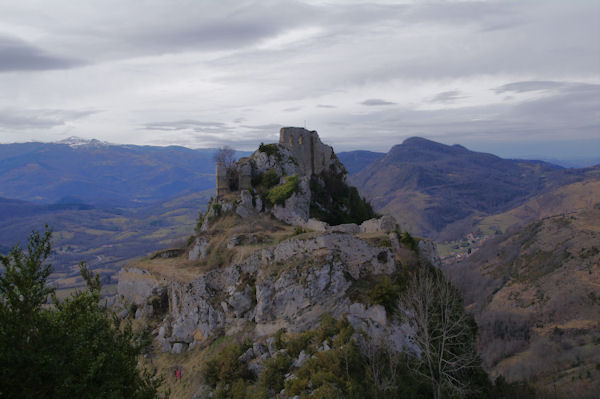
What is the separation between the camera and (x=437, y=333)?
75.8 feet

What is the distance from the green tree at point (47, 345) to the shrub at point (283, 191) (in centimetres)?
2895

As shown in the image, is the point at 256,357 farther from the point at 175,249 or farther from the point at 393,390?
the point at 175,249

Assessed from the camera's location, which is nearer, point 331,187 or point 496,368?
point 331,187

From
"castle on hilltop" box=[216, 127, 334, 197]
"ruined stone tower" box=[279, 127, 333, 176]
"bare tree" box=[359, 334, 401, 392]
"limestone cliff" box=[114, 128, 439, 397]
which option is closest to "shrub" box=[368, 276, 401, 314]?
"limestone cliff" box=[114, 128, 439, 397]

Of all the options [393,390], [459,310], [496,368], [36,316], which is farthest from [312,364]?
[496,368]

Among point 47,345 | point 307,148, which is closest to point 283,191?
point 307,148

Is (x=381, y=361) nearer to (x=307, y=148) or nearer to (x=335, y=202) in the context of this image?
(x=335, y=202)

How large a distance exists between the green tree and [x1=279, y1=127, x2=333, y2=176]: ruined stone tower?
37.2 m

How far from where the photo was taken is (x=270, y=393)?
20.8 meters

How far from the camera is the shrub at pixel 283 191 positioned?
1619 inches

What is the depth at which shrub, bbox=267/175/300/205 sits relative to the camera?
4112cm

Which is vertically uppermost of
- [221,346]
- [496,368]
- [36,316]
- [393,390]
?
[36,316]

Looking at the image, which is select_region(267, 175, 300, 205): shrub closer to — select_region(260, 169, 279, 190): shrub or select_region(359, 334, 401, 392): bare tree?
select_region(260, 169, 279, 190): shrub

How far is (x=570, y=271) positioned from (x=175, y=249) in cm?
8805
